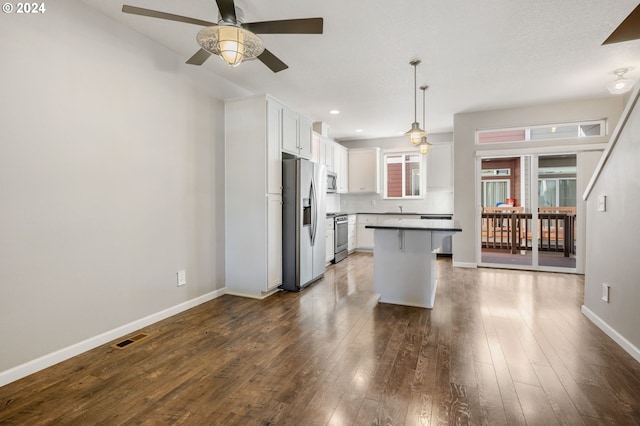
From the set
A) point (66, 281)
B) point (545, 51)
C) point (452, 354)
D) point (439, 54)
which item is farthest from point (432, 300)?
point (66, 281)

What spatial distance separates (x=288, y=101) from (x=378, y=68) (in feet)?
5.63

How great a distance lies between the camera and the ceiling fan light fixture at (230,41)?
1.90 meters

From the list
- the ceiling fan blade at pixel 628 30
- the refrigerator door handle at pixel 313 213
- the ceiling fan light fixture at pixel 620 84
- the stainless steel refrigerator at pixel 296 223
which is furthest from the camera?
the refrigerator door handle at pixel 313 213

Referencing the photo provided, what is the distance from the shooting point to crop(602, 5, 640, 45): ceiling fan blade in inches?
101

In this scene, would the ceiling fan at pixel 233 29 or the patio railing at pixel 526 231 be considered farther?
the patio railing at pixel 526 231

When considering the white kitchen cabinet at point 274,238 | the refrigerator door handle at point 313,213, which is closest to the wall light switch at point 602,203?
the refrigerator door handle at point 313,213

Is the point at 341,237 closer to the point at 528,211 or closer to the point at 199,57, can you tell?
the point at 528,211

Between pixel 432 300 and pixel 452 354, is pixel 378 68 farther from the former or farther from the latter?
pixel 452 354

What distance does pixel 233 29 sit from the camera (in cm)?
190

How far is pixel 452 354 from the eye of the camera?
2.29 metres

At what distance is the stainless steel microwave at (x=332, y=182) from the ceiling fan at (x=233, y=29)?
13.6ft

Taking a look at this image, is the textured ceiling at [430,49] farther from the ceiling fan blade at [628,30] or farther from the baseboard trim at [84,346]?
the baseboard trim at [84,346]

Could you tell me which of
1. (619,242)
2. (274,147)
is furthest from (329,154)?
(619,242)

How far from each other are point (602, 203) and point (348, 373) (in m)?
2.76
